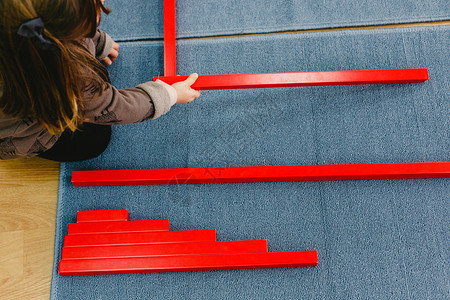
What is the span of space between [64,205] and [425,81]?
2.99 ft

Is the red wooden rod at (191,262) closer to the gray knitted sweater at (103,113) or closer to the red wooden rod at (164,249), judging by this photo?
the red wooden rod at (164,249)

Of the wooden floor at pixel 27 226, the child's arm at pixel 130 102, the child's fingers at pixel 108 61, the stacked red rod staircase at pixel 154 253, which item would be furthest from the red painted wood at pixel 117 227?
the child's fingers at pixel 108 61

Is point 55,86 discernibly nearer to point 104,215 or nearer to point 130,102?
point 130,102

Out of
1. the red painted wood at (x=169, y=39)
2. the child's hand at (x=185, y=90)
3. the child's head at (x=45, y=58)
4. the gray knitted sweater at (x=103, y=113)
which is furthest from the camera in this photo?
the red painted wood at (x=169, y=39)

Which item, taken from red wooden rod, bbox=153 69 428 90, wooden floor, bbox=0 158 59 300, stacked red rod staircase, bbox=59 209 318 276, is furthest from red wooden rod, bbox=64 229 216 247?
red wooden rod, bbox=153 69 428 90

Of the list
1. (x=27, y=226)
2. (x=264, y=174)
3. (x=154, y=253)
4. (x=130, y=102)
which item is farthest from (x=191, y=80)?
(x=27, y=226)

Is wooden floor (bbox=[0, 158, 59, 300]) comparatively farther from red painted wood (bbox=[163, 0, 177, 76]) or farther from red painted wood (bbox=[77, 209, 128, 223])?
red painted wood (bbox=[163, 0, 177, 76])

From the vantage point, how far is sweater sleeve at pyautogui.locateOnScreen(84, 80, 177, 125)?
0.58m

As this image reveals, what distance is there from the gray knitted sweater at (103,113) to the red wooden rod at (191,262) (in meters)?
0.27

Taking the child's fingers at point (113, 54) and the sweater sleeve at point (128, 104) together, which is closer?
the sweater sleeve at point (128, 104)

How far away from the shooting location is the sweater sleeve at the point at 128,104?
1.89 ft

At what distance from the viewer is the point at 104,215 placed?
0.77 m

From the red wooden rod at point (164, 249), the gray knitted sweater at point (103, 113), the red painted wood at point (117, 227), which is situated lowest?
the red wooden rod at point (164, 249)

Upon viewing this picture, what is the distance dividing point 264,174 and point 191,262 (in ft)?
0.80
